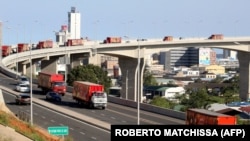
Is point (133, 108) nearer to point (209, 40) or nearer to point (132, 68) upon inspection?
point (132, 68)

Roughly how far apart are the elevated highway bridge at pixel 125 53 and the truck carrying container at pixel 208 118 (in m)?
66.0

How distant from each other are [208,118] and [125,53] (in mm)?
85021

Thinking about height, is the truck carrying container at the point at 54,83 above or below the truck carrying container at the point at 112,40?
below

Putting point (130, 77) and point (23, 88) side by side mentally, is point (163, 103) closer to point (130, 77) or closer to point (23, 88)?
point (130, 77)

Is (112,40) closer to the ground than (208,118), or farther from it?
farther from it

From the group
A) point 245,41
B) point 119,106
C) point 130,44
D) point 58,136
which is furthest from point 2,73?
point 58,136

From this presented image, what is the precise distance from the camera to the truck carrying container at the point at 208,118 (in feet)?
139

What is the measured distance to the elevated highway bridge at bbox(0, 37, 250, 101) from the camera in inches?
4700

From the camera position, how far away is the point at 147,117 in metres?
61.5

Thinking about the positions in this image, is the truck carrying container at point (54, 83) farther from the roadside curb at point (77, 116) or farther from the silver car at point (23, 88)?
the roadside curb at point (77, 116)

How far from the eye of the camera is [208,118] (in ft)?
144

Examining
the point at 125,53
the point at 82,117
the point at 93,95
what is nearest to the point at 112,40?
the point at 125,53

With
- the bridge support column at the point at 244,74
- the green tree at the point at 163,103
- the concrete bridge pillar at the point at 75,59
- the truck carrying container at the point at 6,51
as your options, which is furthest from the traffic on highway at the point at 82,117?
the bridge support column at the point at 244,74

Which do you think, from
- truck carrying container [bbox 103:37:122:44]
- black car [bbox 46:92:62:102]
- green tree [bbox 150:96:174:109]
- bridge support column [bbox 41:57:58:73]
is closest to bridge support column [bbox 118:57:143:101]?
truck carrying container [bbox 103:37:122:44]
